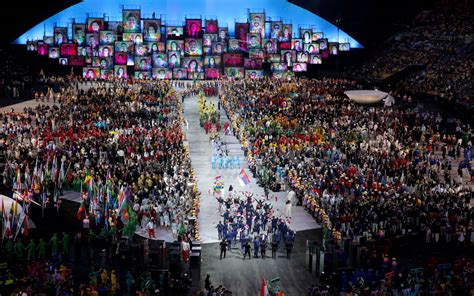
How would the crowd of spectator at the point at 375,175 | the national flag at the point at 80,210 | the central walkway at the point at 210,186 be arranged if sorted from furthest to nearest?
the central walkway at the point at 210,186, the national flag at the point at 80,210, the crowd of spectator at the point at 375,175

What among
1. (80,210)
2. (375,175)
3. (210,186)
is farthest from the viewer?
(210,186)

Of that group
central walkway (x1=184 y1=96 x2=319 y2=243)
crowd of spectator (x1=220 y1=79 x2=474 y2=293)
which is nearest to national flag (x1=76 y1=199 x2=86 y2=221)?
central walkway (x1=184 y1=96 x2=319 y2=243)

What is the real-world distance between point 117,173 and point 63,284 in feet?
46.2

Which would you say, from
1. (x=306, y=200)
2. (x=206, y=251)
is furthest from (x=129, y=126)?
(x=206, y=251)

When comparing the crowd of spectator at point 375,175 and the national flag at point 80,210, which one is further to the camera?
the national flag at point 80,210

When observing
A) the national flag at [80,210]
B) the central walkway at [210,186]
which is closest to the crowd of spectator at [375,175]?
the central walkway at [210,186]

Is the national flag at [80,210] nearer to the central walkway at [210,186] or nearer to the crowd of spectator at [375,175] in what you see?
the central walkway at [210,186]

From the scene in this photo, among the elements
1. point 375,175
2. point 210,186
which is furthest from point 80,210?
point 375,175

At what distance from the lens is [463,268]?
2388 cm

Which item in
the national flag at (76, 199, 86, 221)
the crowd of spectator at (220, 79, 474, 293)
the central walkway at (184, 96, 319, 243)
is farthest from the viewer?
the central walkway at (184, 96, 319, 243)

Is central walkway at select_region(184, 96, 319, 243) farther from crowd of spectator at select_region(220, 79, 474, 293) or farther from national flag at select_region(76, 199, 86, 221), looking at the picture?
national flag at select_region(76, 199, 86, 221)

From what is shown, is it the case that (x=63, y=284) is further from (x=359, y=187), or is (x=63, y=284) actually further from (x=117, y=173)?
(x=359, y=187)

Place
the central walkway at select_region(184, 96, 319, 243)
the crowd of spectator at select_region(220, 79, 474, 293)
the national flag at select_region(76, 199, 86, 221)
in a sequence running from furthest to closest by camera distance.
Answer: the central walkway at select_region(184, 96, 319, 243) < the national flag at select_region(76, 199, 86, 221) < the crowd of spectator at select_region(220, 79, 474, 293)

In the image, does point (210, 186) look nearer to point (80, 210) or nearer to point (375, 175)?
point (375, 175)
